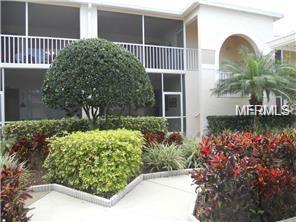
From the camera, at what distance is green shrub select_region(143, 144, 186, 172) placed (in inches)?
331

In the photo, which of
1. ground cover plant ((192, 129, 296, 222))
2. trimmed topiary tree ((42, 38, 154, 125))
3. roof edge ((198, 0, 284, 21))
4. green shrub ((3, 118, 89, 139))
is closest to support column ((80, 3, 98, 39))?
roof edge ((198, 0, 284, 21))

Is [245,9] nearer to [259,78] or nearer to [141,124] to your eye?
[259,78]

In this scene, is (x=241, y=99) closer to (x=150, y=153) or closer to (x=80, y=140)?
(x=150, y=153)

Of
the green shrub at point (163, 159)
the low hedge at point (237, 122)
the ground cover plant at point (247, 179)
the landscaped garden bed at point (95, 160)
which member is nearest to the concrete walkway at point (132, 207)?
the landscaped garden bed at point (95, 160)

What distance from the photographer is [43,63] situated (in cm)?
1517

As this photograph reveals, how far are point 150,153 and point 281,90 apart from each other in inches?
351

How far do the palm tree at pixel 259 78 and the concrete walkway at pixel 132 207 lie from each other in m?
8.86

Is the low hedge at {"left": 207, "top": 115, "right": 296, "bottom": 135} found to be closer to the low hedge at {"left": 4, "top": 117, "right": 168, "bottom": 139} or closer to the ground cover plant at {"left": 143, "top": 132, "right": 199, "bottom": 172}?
the low hedge at {"left": 4, "top": 117, "right": 168, "bottom": 139}

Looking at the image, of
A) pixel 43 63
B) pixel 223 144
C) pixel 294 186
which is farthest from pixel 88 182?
pixel 43 63

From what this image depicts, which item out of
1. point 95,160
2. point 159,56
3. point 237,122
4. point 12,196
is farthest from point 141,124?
point 12,196

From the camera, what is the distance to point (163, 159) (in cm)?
842

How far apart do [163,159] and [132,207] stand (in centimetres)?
281

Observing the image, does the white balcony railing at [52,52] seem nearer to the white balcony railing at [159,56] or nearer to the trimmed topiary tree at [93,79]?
the white balcony railing at [159,56]

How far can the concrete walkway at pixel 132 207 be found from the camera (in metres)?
5.14
